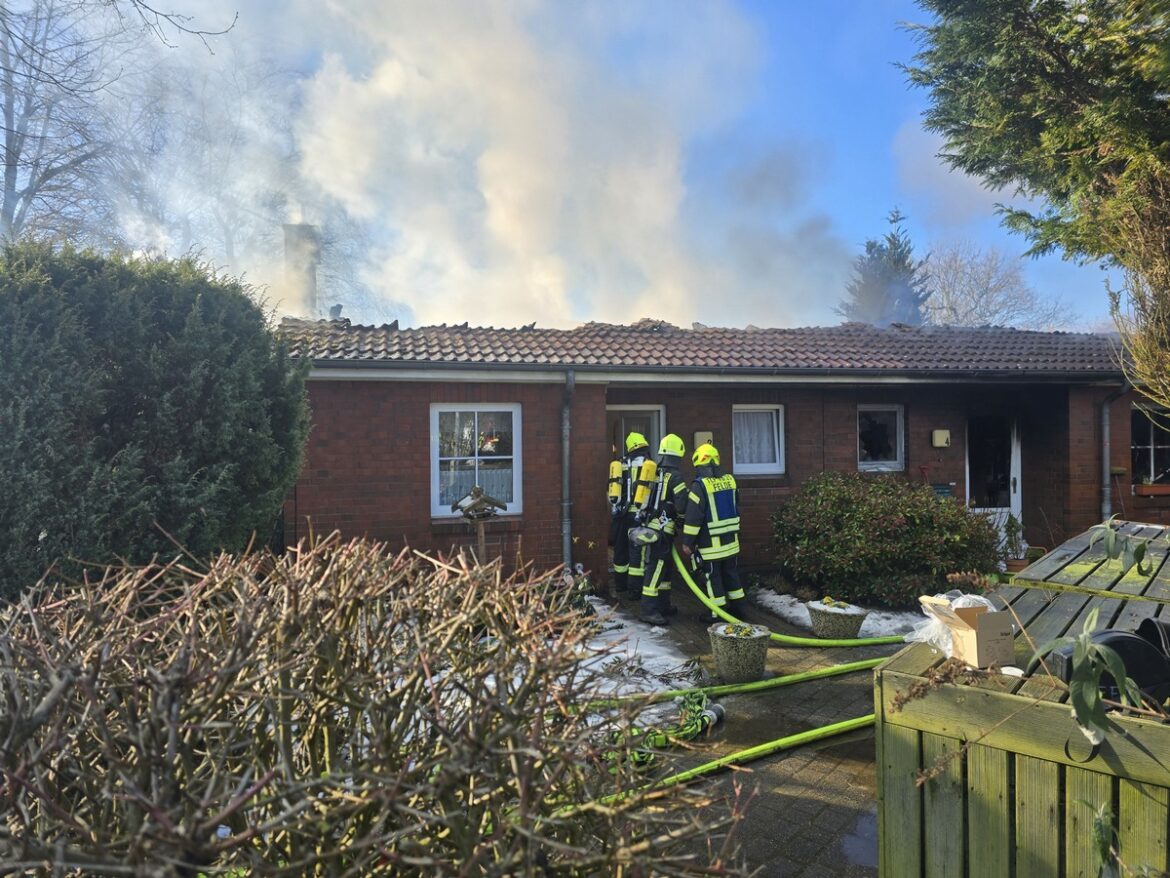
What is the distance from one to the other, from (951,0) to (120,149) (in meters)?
18.3

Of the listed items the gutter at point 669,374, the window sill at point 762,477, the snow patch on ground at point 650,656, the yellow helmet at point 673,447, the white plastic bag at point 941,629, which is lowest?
the snow patch on ground at point 650,656

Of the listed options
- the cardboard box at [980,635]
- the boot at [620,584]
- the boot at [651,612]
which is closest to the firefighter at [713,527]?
the boot at [651,612]

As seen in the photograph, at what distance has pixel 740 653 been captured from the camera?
5438 millimetres

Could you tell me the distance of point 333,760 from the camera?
1796 millimetres

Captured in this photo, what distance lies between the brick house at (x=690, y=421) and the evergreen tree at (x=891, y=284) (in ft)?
74.4

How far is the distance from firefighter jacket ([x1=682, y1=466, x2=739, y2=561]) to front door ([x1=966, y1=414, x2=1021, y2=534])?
21.4ft

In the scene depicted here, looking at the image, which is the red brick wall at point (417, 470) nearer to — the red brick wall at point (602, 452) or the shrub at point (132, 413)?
the red brick wall at point (602, 452)

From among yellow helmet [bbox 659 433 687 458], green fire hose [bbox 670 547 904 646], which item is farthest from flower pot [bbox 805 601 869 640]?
yellow helmet [bbox 659 433 687 458]

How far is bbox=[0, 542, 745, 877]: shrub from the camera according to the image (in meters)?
1.33

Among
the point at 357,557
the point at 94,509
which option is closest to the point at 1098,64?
the point at 357,557

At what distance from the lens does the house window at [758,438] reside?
33.7 feet

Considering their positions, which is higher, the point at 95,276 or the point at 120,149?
the point at 120,149

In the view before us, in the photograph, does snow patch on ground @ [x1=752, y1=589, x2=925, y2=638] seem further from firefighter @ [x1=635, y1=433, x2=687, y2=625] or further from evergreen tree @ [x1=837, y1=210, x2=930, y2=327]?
evergreen tree @ [x1=837, y1=210, x2=930, y2=327]

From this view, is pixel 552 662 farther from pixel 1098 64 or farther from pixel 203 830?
pixel 1098 64
